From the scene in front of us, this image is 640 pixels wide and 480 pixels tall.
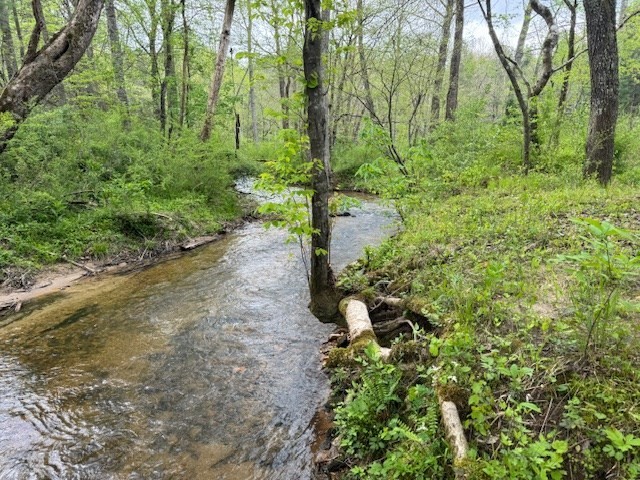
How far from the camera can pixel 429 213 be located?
7.28m

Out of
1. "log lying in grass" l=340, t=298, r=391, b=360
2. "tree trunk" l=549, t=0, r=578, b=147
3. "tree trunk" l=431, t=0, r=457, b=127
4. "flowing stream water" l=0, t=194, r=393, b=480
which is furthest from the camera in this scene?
"tree trunk" l=431, t=0, r=457, b=127

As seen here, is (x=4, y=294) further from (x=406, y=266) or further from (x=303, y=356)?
(x=406, y=266)

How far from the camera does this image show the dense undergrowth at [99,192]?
733cm

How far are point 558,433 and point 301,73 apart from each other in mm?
4624

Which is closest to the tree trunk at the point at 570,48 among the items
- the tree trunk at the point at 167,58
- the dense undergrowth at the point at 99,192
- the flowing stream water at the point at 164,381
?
the flowing stream water at the point at 164,381

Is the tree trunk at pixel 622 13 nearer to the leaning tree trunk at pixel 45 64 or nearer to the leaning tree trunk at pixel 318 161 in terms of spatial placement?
the leaning tree trunk at pixel 318 161

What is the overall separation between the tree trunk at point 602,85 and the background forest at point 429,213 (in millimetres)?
151

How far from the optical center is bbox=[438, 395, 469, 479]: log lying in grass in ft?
6.94

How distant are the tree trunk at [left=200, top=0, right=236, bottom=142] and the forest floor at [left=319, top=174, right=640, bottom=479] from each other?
32.4ft

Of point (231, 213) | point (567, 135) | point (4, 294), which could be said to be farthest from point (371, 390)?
point (567, 135)

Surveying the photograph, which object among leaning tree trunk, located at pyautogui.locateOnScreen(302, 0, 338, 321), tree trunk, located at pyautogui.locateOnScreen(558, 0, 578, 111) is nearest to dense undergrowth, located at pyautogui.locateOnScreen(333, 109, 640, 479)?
leaning tree trunk, located at pyautogui.locateOnScreen(302, 0, 338, 321)

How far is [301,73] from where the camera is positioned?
16.4 ft

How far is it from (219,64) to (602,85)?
10.2 metres

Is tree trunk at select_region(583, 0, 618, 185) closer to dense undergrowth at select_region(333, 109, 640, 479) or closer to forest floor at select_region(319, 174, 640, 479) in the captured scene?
dense undergrowth at select_region(333, 109, 640, 479)
